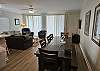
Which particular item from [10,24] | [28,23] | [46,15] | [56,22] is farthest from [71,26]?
[10,24]

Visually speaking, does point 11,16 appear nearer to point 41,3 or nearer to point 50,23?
point 50,23

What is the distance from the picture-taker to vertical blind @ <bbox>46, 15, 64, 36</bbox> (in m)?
10.2

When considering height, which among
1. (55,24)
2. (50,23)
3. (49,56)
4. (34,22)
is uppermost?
(34,22)

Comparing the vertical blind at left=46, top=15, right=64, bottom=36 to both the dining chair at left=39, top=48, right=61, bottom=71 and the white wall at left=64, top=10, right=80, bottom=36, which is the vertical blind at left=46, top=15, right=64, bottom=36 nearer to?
the white wall at left=64, top=10, right=80, bottom=36

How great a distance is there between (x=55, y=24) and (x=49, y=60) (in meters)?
8.66

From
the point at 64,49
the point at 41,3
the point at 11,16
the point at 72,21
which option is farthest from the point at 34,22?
the point at 64,49

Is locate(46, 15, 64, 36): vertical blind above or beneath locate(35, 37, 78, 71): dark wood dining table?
above

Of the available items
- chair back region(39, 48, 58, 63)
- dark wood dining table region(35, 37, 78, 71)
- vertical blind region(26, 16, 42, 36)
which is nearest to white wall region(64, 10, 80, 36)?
vertical blind region(26, 16, 42, 36)

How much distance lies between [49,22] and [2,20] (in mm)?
4403

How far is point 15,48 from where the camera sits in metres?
5.62

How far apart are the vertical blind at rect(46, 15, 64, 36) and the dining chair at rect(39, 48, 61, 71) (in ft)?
27.3

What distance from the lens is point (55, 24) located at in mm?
10445

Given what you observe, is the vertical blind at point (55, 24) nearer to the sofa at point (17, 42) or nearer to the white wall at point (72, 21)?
the white wall at point (72, 21)

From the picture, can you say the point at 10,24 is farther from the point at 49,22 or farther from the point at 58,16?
the point at 58,16
